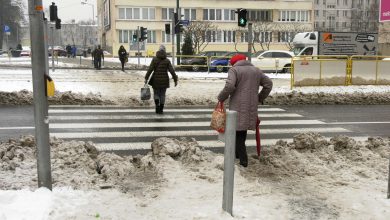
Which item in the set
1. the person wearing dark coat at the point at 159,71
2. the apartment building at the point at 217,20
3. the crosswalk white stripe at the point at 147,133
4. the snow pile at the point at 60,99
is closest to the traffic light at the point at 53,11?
the snow pile at the point at 60,99

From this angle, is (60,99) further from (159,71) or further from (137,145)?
(137,145)

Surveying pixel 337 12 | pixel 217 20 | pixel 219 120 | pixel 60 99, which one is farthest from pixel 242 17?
pixel 337 12

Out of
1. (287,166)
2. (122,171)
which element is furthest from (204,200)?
(287,166)

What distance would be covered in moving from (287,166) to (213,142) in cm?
228

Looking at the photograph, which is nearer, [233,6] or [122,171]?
[122,171]

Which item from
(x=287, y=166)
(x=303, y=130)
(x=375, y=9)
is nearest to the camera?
(x=287, y=166)

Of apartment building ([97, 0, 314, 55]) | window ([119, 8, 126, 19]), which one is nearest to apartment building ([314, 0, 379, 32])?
apartment building ([97, 0, 314, 55])

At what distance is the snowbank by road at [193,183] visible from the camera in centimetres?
461

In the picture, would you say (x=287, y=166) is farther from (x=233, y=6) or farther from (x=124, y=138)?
(x=233, y=6)

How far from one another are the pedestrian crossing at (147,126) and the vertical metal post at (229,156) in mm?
3546

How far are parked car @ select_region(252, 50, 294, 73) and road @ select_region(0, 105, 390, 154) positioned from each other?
1572cm

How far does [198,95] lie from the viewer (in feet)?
50.8

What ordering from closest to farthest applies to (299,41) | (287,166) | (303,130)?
(287,166)
(303,130)
(299,41)

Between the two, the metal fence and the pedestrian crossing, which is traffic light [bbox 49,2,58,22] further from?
the pedestrian crossing
